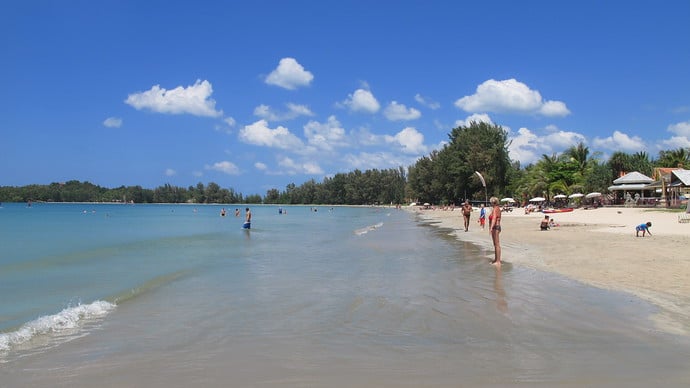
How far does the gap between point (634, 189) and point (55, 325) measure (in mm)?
56288

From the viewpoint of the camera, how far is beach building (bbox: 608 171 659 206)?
4932 centimetres

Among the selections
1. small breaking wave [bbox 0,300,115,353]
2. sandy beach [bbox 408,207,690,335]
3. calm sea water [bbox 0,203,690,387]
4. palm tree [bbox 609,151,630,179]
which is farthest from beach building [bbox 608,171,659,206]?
small breaking wave [bbox 0,300,115,353]

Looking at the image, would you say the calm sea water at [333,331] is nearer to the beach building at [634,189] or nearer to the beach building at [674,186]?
the beach building at [674,186]

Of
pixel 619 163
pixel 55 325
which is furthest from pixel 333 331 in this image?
pixel 619 163

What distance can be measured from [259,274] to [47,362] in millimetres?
7791

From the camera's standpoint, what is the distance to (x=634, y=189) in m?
52.2

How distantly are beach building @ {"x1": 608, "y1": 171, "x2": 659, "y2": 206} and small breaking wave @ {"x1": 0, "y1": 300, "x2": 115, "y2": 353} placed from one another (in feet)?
167

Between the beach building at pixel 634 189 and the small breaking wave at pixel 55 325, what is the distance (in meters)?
50.8

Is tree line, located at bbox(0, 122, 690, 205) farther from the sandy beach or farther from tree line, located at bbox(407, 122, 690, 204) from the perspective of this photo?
the sandy beach

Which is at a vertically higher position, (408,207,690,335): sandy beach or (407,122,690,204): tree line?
(407,122,690,204): tree line

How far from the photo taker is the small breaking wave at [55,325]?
22.9 ft

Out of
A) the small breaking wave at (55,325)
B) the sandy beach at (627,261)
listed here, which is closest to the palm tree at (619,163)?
the sandy beach at (627,261)

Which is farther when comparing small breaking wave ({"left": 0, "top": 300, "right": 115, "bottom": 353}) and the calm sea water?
small breaking wave ({"left": 0, "top": 300, "right": 115, "bottom": 353})

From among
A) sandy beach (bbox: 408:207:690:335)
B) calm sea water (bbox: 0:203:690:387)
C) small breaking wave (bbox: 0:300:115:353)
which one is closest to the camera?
calm sea water (bbox: 0:203:690:387)
